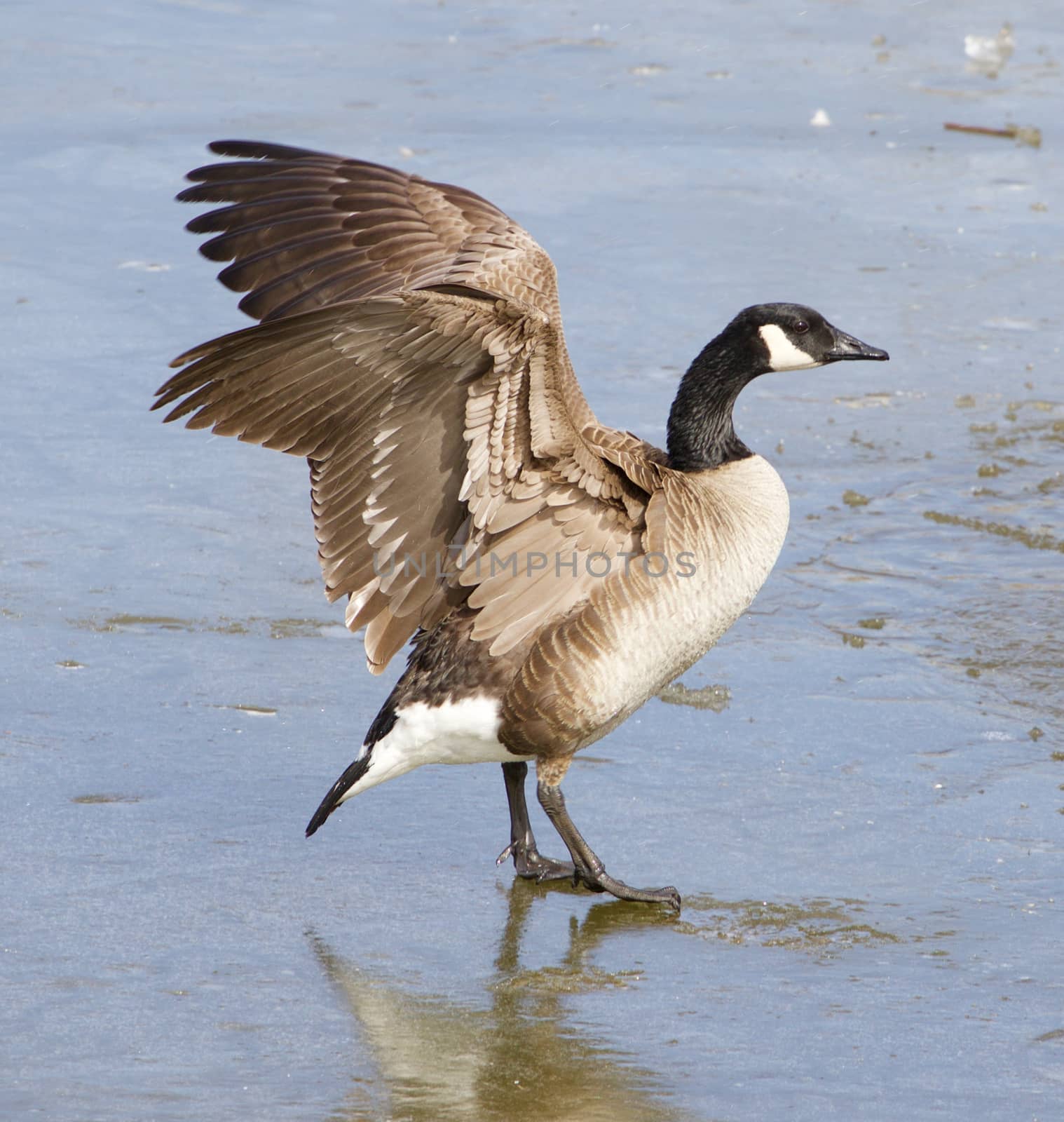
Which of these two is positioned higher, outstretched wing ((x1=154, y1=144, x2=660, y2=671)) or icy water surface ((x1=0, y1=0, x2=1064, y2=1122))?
outstretched wing ((x1=154, y1=144, x2=660, y2=671))

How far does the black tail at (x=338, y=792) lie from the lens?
409 centimetres

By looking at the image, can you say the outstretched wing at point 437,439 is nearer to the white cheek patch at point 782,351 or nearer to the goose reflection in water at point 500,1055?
the white cheek patch at point 782,351

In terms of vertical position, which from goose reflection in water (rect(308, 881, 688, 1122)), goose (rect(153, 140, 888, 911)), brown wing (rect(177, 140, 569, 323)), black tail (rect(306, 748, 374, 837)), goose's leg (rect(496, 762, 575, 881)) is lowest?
goose's leg (rect(496, 762, 575, 881))

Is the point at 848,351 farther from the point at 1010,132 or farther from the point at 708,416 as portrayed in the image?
the point at 1010,132

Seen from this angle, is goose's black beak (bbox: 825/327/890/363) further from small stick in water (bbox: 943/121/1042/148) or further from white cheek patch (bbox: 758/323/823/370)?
small stick in water (bbox: 943/121/1042/148)

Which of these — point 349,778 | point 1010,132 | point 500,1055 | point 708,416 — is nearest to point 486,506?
point 349,778

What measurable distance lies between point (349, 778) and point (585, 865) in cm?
61

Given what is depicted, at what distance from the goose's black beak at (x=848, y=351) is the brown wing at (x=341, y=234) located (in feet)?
2.83

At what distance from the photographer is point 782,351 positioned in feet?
15.8

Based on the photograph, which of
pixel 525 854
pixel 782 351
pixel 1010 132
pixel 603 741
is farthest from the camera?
pixel 1010 132

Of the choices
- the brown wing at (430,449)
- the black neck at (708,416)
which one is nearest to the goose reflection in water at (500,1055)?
the brown wing at (430,449)

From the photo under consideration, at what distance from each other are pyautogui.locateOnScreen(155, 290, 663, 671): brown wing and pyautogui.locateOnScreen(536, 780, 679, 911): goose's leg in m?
0.41

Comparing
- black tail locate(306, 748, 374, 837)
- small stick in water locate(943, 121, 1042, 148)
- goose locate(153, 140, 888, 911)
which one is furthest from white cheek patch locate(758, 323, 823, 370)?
small stick in water locate(943, 121, 1042, 148)

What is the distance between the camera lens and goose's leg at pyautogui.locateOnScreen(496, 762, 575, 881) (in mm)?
4250
